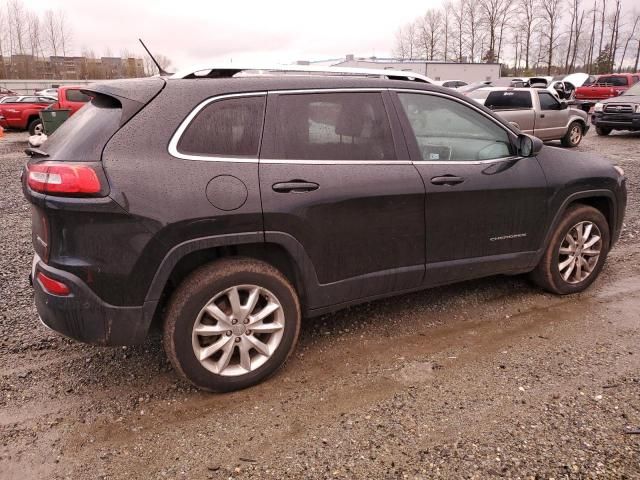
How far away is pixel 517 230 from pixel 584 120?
13.1m

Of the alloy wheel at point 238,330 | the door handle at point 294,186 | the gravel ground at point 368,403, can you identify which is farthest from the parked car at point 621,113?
the alloy wheel at point 238,330

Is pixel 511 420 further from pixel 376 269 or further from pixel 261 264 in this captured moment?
pixel 261 264

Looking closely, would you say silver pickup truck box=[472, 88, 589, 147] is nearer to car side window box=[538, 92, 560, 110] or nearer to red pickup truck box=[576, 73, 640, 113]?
car side window box=[538, 92, 560, 110]

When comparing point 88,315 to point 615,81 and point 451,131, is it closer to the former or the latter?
point 451,131

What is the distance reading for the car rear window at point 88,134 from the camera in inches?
102

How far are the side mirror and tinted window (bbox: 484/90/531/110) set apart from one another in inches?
419

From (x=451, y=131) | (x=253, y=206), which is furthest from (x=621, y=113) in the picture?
(x=253, y=206)

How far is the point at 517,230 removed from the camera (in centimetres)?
380

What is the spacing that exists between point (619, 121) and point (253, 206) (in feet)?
55.3

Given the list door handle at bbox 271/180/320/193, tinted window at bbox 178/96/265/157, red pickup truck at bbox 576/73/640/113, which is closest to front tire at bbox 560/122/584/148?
red pickup truck at bbox 576/73/640/113

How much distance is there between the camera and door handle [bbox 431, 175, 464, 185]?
11.0ft

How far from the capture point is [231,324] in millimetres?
2846

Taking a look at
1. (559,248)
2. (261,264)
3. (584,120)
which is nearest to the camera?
(261,264)

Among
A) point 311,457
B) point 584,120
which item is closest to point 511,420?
point 311,457
